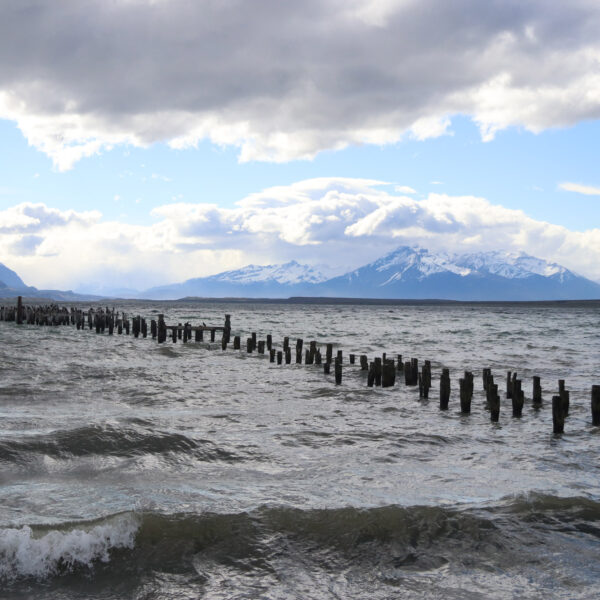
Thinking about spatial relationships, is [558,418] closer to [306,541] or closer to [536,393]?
[536,393]

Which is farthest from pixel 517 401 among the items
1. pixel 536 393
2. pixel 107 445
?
pixel 107 445

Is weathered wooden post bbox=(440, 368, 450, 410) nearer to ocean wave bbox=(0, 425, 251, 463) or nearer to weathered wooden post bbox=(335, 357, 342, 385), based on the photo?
weathered wooden post bbox=(335, 357, 342, 385)

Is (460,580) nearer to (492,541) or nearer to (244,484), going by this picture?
(492,541)

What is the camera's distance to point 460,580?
20.5ft

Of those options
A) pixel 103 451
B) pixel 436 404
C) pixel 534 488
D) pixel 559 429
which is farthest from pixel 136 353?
pixel 534 488

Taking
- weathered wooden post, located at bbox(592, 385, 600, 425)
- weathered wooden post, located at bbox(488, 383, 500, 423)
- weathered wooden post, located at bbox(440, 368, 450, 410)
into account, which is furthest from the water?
weathered wooden post, located at bbox(440, 368, 450, 410)

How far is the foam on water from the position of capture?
20.2 feet

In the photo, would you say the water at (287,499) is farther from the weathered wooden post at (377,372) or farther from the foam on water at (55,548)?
the weathered wooden post at (377,372)

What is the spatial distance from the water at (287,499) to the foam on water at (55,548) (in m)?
0.02

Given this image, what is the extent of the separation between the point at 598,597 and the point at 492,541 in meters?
1.48

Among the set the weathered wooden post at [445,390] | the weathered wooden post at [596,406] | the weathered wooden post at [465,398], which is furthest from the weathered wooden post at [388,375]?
the weathered wooden post at [596,406]

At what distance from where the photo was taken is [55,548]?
6.44 metres

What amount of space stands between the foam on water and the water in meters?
0.02

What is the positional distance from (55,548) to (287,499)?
3176 mm
